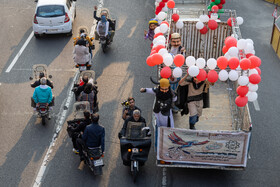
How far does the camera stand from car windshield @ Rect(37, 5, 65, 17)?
693 inches

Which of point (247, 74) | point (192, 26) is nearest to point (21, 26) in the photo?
point (192, 26)

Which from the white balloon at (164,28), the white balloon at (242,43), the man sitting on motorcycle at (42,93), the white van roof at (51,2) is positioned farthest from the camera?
the white van roof at (51,2)

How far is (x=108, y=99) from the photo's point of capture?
13914 mm

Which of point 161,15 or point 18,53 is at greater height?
point 161,15

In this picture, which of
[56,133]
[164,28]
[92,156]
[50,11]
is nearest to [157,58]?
[164,28]

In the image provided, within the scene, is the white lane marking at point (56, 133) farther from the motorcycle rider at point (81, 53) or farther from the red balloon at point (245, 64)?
the red balloon at point (245, 64)

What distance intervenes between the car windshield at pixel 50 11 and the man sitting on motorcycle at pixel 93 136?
8.53 metres

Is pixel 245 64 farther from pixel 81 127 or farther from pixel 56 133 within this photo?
pixel 56 133

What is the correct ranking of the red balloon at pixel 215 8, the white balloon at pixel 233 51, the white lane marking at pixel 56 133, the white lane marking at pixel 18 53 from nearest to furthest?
the white lane marking at pixel 56 133, the white balloon at pixel 233 51, the white lane marking at pixel 18 53, the red balloon at pixel 215 8

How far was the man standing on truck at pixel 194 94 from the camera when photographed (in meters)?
10.8

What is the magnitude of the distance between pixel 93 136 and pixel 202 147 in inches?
98.1

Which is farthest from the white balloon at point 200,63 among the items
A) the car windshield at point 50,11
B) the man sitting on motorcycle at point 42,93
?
the car windshield at point 50,11

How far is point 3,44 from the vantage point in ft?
57.5

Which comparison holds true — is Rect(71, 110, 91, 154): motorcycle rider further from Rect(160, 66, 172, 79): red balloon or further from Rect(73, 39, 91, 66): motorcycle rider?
Rect(73, 39, 91, 66): motorcycle rider
